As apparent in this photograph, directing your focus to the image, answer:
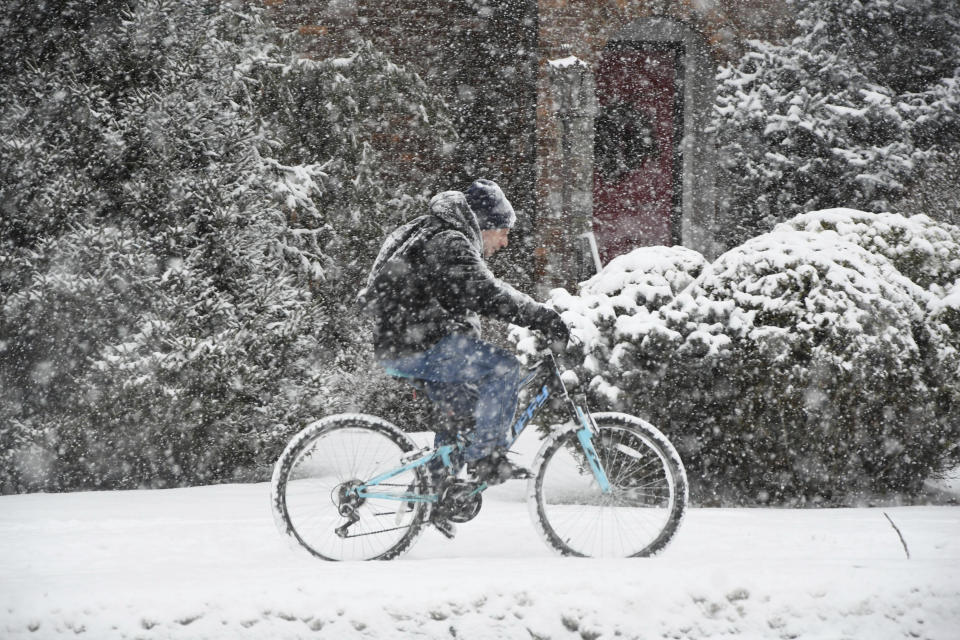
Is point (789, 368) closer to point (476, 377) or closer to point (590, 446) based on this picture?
point (590, 446)

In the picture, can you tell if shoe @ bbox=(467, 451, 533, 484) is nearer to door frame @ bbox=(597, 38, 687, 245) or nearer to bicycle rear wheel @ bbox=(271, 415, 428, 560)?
bicycle rear wheel @ bbox=(271, 415, 428, 560)

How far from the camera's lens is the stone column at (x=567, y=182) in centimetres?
1023

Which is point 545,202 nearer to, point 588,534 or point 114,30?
point 114,30

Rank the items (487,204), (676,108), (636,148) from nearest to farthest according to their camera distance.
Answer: (487,204)
(676,108)
(636,148)

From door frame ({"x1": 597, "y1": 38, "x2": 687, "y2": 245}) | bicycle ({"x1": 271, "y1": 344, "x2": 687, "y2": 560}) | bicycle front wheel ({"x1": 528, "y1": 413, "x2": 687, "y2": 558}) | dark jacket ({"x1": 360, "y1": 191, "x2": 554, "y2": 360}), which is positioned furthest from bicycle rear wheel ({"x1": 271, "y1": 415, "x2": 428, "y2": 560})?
door frame ({"x1": 597, "y1": 38, "x2": 687, "y2": 245})

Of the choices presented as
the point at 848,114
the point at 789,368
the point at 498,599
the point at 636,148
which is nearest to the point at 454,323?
the point at 498,599

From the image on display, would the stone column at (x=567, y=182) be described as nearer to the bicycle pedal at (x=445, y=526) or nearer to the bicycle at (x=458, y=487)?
the bicycle at (x=458, y=487)

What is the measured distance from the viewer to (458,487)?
3.72 meters

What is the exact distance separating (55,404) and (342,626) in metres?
3.65

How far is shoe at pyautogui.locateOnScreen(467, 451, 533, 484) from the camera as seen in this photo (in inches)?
145

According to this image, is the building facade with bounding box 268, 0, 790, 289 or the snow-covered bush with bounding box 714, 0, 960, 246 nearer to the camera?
the snow-covered bush with bounding box 714, 0, 960, 246

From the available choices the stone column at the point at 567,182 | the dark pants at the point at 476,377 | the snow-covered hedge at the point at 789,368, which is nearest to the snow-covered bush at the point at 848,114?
the stone column at the point at 567,182

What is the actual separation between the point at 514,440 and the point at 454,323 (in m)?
0.55

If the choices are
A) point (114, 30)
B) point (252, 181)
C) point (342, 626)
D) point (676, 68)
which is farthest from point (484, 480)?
point (676, 68)
